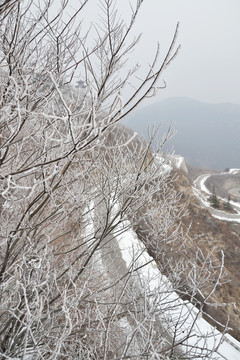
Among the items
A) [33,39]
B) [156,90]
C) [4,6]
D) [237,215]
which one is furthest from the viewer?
[237,215]

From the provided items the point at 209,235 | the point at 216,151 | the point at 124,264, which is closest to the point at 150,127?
the point at 124,264

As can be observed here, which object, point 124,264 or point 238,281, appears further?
point 238,281

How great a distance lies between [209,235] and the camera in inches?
781

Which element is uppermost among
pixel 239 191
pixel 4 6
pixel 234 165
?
pixel 4 6

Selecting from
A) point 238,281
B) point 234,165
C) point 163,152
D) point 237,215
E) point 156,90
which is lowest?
point 234,165

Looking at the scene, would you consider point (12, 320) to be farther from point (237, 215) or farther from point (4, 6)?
point (237, 215)

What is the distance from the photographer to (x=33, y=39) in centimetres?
271

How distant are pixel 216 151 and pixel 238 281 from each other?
177792mm

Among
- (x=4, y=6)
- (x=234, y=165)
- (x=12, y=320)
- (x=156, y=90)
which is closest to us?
(x=4, y=6)

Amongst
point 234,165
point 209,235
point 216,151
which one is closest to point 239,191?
point 209,235

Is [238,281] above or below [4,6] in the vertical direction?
below

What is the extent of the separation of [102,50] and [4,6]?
6.47 feet

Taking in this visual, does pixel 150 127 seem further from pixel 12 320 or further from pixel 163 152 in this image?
pixel 12 320

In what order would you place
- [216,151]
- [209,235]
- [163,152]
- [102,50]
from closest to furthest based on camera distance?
[102,50] < [163,152] < [209,235] < [216,151]
